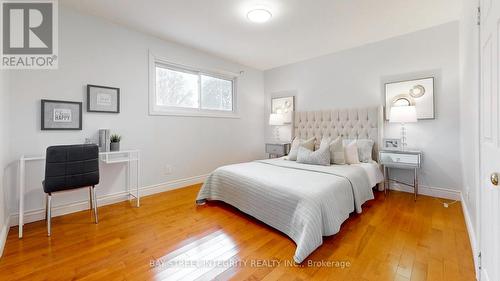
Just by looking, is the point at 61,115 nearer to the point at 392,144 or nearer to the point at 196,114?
the point at 196,114

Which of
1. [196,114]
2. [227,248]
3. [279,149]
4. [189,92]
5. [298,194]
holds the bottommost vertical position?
[227,248]

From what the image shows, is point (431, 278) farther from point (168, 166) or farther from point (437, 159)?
point (168, 166)

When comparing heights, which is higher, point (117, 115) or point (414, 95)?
point (414, 95)

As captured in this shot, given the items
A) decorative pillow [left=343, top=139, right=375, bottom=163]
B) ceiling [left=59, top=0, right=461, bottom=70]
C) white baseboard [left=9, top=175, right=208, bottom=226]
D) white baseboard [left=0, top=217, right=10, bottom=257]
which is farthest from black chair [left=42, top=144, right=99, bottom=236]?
decorative pillow [left=343, top=139, right=375, bottom=163]

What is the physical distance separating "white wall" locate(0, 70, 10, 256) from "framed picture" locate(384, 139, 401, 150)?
15.0ft

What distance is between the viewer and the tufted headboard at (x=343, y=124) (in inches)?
130

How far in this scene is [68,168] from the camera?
2088 mm

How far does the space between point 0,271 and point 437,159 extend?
15.6 ft

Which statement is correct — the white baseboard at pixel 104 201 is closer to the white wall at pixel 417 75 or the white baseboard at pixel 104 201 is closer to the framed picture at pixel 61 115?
the framed picture at pixel 61 115

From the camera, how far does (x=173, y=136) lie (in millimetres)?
3516

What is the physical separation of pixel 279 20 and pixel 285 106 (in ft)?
7.00

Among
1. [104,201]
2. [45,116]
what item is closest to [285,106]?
[104,201]

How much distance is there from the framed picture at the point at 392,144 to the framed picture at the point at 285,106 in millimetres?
1816

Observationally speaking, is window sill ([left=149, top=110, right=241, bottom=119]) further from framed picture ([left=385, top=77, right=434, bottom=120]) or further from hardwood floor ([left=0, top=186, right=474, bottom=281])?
framed picture ([left=385, top=77, right=434, bottom=120])
